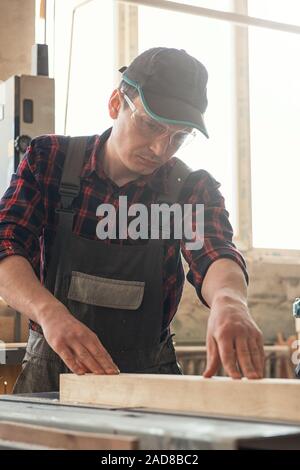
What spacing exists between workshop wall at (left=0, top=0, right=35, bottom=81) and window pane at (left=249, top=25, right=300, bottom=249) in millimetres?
2211

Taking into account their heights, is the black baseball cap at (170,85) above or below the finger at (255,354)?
above

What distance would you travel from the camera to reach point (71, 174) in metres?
2.30

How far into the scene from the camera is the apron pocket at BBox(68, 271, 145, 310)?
7.43 feet

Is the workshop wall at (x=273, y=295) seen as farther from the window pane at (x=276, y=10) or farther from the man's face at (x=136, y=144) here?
the man's face at (x=136, y=144)

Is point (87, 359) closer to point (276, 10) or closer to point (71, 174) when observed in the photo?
point (71, 174)

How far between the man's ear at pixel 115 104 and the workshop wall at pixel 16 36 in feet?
7.90

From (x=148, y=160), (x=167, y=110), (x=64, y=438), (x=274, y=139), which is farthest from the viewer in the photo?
(x=274, y=139)

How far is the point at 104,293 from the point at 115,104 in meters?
0.56

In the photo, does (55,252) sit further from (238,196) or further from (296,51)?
(296,51)

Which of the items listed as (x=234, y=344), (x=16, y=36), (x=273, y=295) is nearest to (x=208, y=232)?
(x=234, y=344)

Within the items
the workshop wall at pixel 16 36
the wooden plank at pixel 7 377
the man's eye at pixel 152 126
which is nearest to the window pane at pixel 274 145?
the workshop wall at pixel 16 36

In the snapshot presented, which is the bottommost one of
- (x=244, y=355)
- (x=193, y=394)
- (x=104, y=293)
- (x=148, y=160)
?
(x=193, y=394)

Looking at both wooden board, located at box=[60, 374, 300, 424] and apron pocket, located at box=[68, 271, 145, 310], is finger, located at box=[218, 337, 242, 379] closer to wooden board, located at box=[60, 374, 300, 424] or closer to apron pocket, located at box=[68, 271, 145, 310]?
wooden board, located at box=[60, 374, 300, 424]

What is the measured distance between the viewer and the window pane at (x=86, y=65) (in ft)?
17.6
